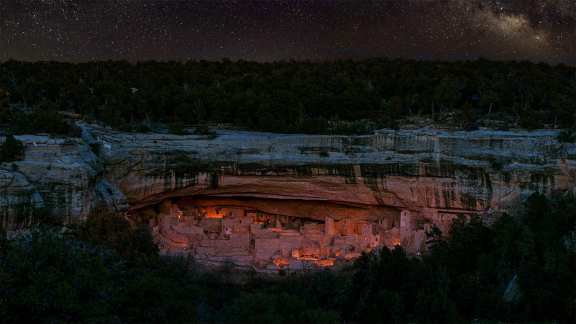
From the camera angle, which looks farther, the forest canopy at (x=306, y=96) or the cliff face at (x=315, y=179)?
the forest canopy at (x=306, y=96)

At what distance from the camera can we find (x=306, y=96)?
86.8 feet

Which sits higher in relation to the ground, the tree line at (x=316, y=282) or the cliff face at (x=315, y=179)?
the cliff face at (x=315, y=179)

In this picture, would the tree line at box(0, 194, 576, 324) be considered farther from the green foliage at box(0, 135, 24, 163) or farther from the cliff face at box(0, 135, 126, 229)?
the green foliage at box(0, 135, 24, 163)

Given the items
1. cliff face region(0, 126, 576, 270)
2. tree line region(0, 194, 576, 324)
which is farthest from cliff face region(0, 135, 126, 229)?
tree line region(0, 194, 576, 324)

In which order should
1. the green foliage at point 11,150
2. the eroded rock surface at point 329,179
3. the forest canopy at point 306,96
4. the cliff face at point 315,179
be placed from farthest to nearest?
1. the forest canopy at point 306,96
2. the eroded rock surface at point 329,179
3. the cliff face at point 315,179
4. the green foliage at point 11,150

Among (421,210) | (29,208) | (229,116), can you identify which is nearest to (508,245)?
(421,210)

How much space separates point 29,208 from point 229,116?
865 centimetres

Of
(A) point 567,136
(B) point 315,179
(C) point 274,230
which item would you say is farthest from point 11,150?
(A) point 567,136

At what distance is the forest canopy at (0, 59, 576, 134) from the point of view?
23.8 metres

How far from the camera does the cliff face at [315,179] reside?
2075 centimetres

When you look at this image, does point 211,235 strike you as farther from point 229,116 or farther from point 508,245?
point 508,245

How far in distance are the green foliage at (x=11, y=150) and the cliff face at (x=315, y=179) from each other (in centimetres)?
110

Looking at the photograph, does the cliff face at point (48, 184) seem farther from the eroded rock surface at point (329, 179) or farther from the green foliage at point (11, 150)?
the eroded rock surface at point (329, 179)

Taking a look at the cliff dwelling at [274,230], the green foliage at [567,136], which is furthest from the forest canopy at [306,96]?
the cliff dwelling at [274,230]
